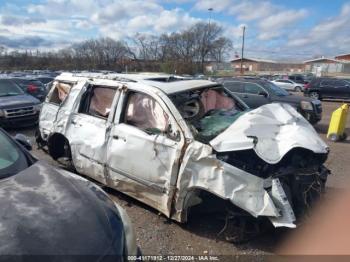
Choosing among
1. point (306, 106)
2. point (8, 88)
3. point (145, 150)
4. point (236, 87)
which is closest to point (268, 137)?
point (145, 150)

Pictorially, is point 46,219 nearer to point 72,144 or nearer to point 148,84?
point 148,84

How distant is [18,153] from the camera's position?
3.17 meters

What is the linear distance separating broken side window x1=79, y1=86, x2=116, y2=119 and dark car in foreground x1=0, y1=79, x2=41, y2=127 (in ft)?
17.8

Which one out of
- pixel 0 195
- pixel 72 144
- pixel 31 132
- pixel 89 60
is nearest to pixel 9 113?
pixel 31 132

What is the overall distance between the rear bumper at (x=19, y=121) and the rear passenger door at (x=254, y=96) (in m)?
7.34

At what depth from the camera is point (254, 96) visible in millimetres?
12070

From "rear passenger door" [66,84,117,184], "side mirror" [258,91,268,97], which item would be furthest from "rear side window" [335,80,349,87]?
"rear passenger door" [66,84,117,184]

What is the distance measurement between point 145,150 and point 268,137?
4.74 ft

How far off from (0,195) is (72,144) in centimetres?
269

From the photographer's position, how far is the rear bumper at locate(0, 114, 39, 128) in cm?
939

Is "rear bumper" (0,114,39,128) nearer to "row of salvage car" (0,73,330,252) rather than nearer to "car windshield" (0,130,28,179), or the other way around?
"row of salvage car" (0,73,330,252)

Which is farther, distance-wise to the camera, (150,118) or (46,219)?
(150,118)

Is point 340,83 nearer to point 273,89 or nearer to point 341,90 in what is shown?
point 341,90

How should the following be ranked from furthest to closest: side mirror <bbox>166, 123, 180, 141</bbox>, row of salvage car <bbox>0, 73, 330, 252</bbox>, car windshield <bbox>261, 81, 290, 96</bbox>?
car windshield <bbox>261, 81, 290, 96</bbox> → side mirror <bbox>166, 123, 180, 141</bbox> → row of salvage car <bbox>0, 73, 330, 252</bbox>
